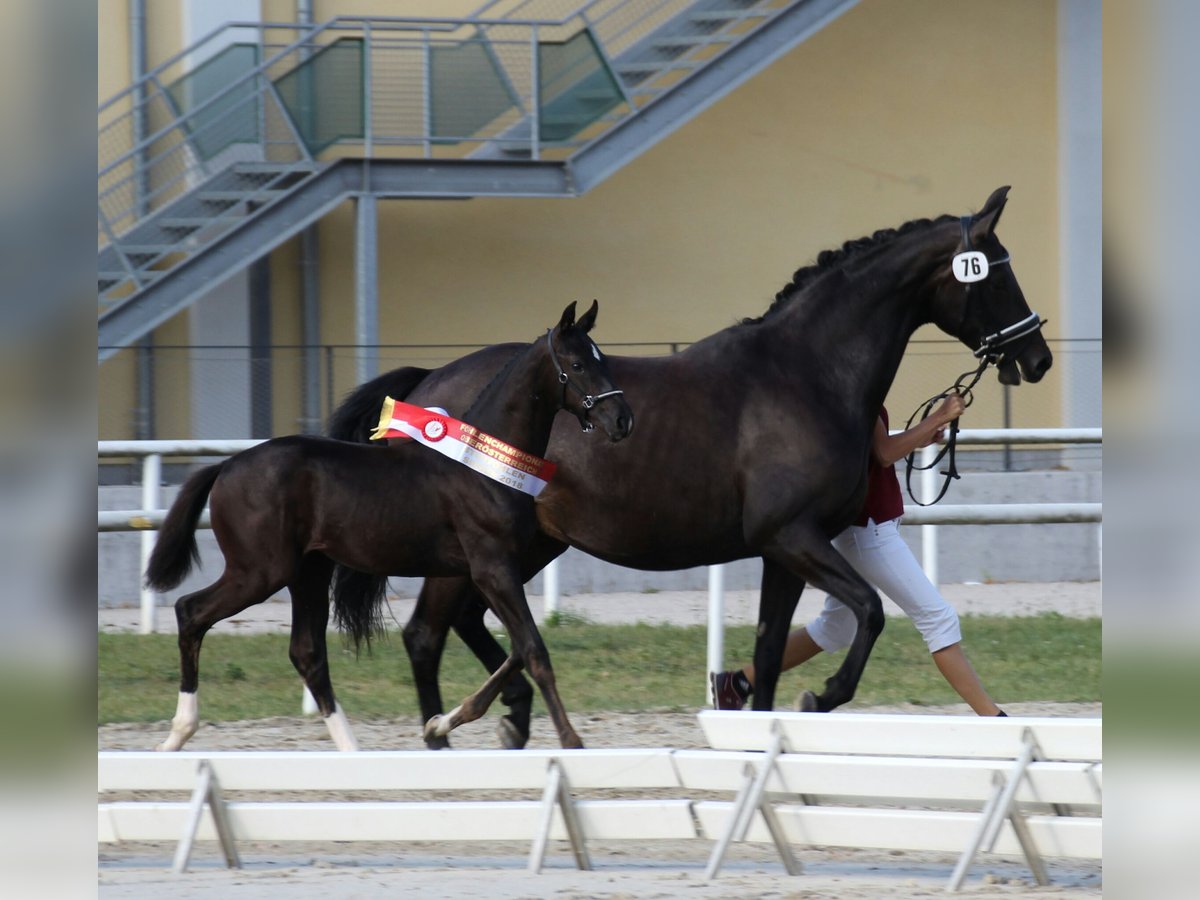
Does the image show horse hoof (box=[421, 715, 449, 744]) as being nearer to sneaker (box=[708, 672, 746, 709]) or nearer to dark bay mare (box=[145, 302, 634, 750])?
dark bay mare (box=[145, 302, 634, 750])

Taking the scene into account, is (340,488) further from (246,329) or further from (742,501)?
(246,329)

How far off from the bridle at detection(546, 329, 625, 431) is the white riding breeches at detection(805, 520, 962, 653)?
1254mm

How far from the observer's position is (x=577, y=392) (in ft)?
18.1

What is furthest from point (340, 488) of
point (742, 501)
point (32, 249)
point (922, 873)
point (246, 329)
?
point (246, 329)

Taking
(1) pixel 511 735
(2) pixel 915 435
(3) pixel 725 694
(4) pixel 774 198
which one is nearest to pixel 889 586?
(2) pixel 915 435

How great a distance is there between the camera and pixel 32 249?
1.54 m

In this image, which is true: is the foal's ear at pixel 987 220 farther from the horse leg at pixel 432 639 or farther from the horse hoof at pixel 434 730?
the horse hoof at pixel 434 730

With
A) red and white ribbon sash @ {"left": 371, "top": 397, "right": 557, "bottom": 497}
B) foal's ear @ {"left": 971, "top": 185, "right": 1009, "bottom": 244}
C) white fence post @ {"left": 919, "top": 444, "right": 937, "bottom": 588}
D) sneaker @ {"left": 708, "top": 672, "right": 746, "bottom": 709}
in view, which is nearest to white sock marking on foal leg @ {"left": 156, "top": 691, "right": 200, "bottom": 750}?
red and white ribbon sash @ {"left": 371, "top": 397, "right": 557, "bottom": 497}

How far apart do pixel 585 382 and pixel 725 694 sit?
1.47 metres

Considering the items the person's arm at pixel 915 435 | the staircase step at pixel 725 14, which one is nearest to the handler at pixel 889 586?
the person's arm at pixel 915 435

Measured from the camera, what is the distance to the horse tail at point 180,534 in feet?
19.2

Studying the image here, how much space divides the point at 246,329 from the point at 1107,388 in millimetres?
13405

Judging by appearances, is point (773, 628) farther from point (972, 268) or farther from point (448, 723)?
point (972, 268)

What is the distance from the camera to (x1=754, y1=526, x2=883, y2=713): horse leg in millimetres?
5719
